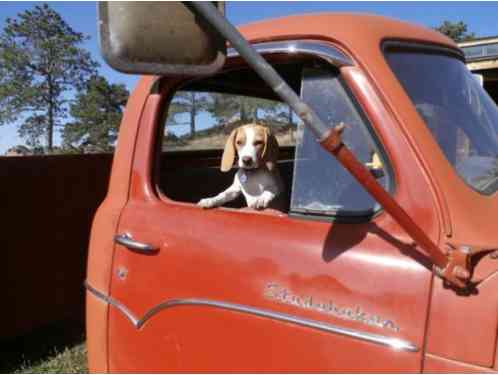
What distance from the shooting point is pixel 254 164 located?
6.71 ft

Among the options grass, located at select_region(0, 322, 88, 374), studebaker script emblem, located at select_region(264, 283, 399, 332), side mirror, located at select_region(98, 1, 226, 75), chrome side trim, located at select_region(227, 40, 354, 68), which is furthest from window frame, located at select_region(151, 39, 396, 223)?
grass, located at select_region(0, 322, 88, 374)

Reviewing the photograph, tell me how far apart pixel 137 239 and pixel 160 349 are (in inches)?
15.9

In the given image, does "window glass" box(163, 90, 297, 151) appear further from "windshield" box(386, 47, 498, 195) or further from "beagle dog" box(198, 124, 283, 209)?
"windshield" box(386, 47, 498, 195)

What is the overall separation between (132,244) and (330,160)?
2.62 ft

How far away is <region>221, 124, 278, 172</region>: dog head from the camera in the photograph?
2041 mm

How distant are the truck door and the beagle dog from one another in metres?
0.27

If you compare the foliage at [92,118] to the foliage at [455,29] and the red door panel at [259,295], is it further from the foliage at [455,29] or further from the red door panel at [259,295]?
the foliage at [455,29]

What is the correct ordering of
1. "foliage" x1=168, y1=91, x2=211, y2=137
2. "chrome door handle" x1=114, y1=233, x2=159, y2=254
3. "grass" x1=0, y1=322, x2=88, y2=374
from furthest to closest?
"grass" x1=0, y1=322, x2=88, y2=374
"foliage" x1=168, y1=91, x2=211, y2=137
"chrome door handle" x1=114, y1=233, x2=159, y2=254

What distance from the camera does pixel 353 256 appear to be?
134 cm

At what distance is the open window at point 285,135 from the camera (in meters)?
1.48

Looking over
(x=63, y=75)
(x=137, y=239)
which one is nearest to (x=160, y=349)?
(x=137, y=239)

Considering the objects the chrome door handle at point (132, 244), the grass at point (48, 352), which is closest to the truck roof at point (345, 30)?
the chrome door handle at point (132, 244)

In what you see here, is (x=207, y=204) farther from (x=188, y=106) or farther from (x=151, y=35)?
(x=151, y=35)

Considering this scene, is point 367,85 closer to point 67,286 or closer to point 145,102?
point 145,102
